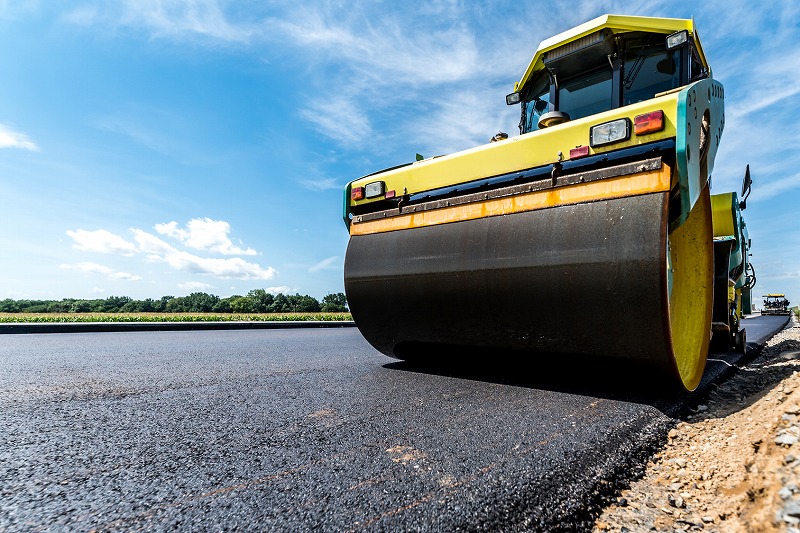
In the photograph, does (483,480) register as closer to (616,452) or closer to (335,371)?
(616,452)

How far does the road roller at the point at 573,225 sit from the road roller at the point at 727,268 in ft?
6.24

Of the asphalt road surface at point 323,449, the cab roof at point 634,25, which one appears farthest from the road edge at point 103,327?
the cab roof at point 634,25

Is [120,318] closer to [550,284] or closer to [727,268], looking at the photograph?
[550,284]

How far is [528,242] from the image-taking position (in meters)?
2.54

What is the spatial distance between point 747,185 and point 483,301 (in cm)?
488

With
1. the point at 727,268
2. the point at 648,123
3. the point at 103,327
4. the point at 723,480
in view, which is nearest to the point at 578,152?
the point at 648,123

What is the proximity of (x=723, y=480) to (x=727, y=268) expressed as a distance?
13.4ft

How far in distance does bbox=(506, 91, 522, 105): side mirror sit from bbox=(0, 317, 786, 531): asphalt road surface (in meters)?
2.68

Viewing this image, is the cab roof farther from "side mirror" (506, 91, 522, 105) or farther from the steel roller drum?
the steel roller drum

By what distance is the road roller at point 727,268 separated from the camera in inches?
186

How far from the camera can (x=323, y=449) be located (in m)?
1.55

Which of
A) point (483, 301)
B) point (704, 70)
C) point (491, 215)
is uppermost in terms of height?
point (704, 70)

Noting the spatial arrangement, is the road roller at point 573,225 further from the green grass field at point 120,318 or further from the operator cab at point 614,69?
the green grass field at point 120,318

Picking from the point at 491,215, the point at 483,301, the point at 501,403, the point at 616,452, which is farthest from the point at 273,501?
the point at 491,215
